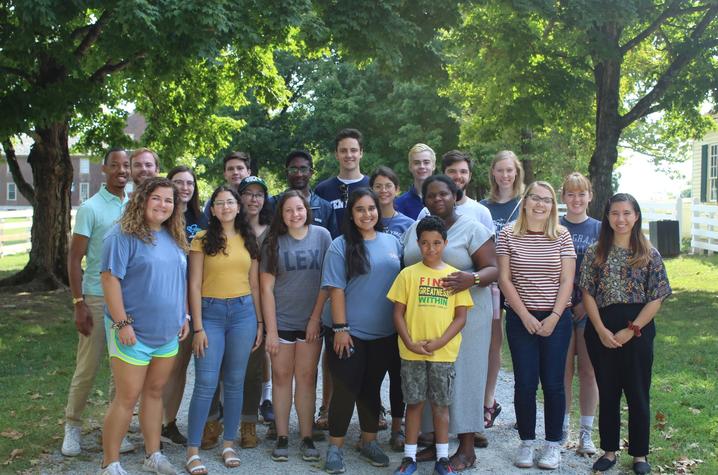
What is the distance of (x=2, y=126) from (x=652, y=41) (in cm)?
1503

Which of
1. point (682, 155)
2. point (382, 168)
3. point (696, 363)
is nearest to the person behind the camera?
point (382, 168)

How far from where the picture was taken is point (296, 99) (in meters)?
35.2

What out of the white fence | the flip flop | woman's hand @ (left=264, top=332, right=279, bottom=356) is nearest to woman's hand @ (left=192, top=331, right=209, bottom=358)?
woman's hand @ (left=264, top=332, right=279, bottom=356)

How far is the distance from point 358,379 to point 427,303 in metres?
0.76

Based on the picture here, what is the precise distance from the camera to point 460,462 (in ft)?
16.9

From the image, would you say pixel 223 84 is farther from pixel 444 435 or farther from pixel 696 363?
pixel 444 435

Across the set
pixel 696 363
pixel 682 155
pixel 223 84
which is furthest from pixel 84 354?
pixel 682 155

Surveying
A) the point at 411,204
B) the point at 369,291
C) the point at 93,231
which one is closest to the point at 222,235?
the point at 93,231

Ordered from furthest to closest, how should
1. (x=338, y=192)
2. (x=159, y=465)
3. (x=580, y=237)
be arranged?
(x=338, y=192) → (x=580, y=237) → (x=159, y=465)

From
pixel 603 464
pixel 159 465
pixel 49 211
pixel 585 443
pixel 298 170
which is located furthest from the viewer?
pixel 49 211

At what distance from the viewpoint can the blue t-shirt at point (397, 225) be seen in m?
5.59

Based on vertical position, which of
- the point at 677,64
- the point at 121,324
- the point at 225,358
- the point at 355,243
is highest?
the point at 677,64

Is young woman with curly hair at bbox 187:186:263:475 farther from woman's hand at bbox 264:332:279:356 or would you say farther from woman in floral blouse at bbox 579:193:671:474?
woman in floral blouse at bbox 579:193:671:474

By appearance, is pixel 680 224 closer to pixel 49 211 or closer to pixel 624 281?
pixel 49 211
